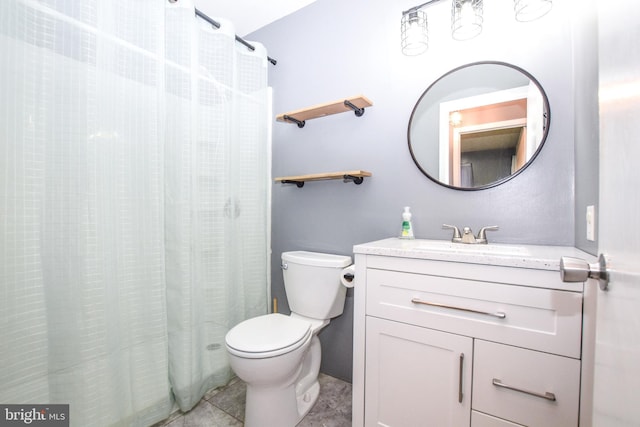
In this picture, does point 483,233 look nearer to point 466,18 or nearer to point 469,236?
point 469,236

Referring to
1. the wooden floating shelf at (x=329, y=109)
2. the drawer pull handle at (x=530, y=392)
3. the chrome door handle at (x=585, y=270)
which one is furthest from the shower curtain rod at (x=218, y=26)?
the drawer pull handle at (x=530, y=392)

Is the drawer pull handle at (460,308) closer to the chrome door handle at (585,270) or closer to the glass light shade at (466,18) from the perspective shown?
the chrome door handle at (585,270)

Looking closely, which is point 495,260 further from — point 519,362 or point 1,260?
point 1,260

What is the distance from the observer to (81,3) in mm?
1043

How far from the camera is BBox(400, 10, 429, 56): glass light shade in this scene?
4.49ft

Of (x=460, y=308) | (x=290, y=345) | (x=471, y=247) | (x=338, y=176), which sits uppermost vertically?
(x=338, y=176)

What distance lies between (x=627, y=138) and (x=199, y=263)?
153 centimetres

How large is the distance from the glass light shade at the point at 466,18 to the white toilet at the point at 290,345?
1.24 meters

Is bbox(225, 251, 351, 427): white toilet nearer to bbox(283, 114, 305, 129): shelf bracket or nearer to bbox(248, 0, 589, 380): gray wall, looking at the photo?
Result: bbox(248, 0, 589, 380): gray wall

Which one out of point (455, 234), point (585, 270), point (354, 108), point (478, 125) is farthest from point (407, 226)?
point (585, 270)

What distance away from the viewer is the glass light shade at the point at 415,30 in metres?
1.37

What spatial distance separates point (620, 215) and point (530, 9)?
50.5 inches

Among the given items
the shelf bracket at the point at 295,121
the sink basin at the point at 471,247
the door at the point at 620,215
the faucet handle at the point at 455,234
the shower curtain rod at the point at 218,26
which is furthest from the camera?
the shelf bracket at the point at 295,121

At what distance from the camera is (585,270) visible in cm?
45
